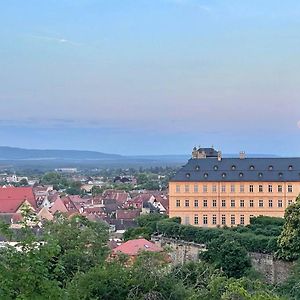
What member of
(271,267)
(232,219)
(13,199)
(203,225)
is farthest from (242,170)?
(13,199)

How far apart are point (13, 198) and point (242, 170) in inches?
1131

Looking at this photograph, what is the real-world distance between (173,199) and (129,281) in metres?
29.6

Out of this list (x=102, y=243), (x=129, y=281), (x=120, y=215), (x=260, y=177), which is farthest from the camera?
(x=120, y=215)

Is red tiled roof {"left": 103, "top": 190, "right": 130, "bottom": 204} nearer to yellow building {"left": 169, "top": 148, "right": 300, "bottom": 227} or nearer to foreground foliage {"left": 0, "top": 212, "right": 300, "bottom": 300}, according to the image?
yellow building {"left": 169, "top": 148, "right": 300, "bottom": 227}

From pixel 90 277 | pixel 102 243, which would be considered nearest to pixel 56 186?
pixel 102 243

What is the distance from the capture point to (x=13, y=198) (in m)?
64.4

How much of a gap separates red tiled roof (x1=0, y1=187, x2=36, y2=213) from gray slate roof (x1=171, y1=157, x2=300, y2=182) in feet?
74.5

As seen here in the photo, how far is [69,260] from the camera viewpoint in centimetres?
2169

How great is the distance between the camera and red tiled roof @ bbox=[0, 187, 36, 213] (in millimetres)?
62469

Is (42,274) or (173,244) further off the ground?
(42,274)

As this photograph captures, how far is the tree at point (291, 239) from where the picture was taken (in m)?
27.1

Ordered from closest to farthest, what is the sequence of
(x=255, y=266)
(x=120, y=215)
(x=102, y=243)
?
(x=102, y=243) → (x=255, y=266) → (x=120, y=215)

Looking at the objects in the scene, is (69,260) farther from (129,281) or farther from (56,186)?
(56,186)

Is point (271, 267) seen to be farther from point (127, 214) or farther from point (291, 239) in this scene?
point (127, 214)
